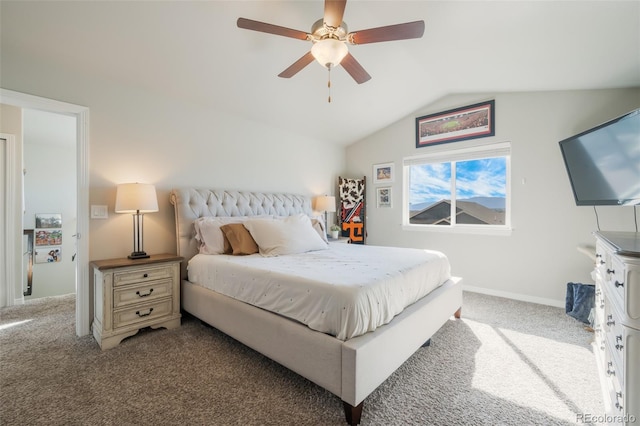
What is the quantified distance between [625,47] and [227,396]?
4038mm

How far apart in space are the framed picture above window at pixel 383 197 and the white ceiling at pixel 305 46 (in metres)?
1.71

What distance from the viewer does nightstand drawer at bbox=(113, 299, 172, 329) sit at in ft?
7.39

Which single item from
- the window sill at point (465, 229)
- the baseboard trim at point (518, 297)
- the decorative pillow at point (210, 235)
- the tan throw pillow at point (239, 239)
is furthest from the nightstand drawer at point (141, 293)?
the baseboard trim at point (518, 297)

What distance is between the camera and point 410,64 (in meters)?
3.06

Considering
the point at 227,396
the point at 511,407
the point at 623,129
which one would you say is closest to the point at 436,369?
the point at 511,407

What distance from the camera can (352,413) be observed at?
1403mm

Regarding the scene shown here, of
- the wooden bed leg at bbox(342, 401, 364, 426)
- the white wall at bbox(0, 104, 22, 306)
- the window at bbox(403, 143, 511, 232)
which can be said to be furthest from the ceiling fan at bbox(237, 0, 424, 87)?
the white wall at bbox(0, 104, 22, 306)

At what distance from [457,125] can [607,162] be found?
2.03 m

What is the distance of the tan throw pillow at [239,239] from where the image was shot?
8.80 ft

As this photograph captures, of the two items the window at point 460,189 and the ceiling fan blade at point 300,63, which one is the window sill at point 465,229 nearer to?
the window at point 460,189

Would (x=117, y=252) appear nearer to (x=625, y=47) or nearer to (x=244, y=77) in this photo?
(x=244, y=77)

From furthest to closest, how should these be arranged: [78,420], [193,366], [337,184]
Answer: [337,184] → [193,366] → [78,420]

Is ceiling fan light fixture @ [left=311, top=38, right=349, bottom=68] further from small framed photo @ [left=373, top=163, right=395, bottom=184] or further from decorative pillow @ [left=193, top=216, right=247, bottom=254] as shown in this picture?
small framed photo @ [left=373, top=163, right=395, bottom=184]

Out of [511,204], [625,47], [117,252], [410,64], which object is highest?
[410,64]
